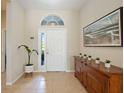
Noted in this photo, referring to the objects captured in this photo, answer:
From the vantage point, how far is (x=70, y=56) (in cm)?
720

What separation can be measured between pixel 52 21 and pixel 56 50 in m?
1.30

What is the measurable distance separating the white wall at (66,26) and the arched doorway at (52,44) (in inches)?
7.0

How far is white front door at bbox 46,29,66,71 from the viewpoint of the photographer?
7152 mm

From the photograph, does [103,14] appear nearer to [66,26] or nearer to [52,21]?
[66,26]

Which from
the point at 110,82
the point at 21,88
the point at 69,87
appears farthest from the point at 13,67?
the point at 110,82

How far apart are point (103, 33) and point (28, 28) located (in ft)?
12.9

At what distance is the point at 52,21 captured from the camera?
7.16 m

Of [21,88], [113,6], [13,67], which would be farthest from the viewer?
[13,67]

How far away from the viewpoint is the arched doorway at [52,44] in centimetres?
712

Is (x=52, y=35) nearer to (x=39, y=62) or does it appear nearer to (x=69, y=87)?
(x=39, y=62)

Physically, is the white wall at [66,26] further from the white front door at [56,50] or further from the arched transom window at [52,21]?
the white front door at [56,50]

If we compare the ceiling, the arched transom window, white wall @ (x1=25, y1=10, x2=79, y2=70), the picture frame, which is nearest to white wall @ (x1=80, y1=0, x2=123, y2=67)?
the picture frame

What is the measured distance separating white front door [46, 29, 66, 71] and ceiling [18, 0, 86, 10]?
1.05m

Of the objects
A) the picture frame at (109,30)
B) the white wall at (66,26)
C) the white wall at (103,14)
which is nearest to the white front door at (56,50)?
the white wall at (66,26)
